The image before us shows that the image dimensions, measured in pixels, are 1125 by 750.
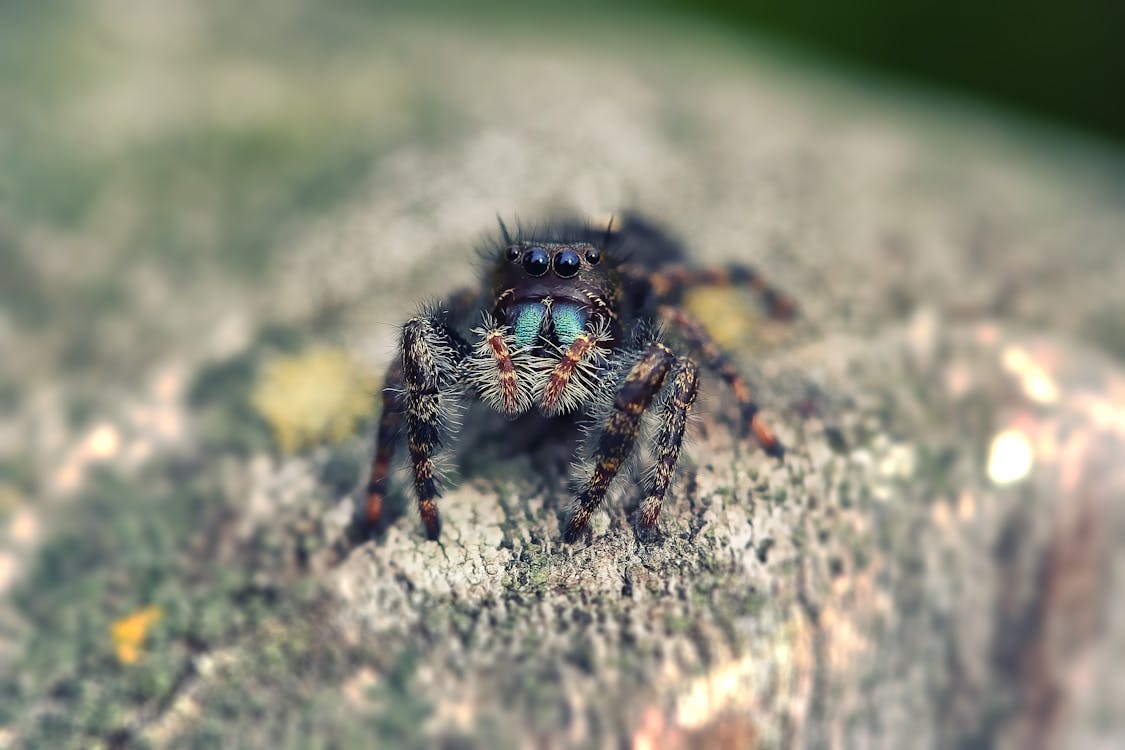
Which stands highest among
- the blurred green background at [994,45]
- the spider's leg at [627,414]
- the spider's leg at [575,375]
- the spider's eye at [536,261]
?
the blurred green background at [994,45]

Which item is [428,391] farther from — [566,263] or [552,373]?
[566,263]

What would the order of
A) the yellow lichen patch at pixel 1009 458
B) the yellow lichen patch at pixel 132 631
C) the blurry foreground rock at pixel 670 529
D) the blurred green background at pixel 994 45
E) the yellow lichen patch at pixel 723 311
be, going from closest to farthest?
the blurry foreground rock at pixel 670 529 < the yellow lichen patch at pixel 132 631 < the yellow lichen patch at pixel 1009 458 < the yellow lichen patch at pixel 723 311 < the blurred green background at pixel 994 45

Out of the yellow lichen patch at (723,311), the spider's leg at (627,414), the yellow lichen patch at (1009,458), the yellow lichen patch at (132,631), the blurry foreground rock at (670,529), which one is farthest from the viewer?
the yellow lichen patch at (723,311)

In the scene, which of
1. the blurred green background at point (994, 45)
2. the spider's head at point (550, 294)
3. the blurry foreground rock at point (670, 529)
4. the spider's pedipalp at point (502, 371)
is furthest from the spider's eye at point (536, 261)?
the blurred green background at point (994, 45)

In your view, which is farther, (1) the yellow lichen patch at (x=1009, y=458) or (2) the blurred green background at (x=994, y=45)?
(2) the blurred green background at (x=994, y=45)

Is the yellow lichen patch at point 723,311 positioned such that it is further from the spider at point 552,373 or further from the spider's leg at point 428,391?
the spider's leg at point 428,391

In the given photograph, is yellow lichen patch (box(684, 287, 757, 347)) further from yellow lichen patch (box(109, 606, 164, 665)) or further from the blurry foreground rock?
yellow lichen patch (box(109, 606, 164, 665))

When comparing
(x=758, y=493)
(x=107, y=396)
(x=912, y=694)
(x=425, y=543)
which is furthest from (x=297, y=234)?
(x=912, y=694)

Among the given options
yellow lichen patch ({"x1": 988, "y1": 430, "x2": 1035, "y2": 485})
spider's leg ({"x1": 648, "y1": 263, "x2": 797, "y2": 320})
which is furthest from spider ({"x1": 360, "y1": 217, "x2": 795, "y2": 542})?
yellow lichen patch ({"x1": 988, "y1": 430, "x2": 1035, "y2": 485})
